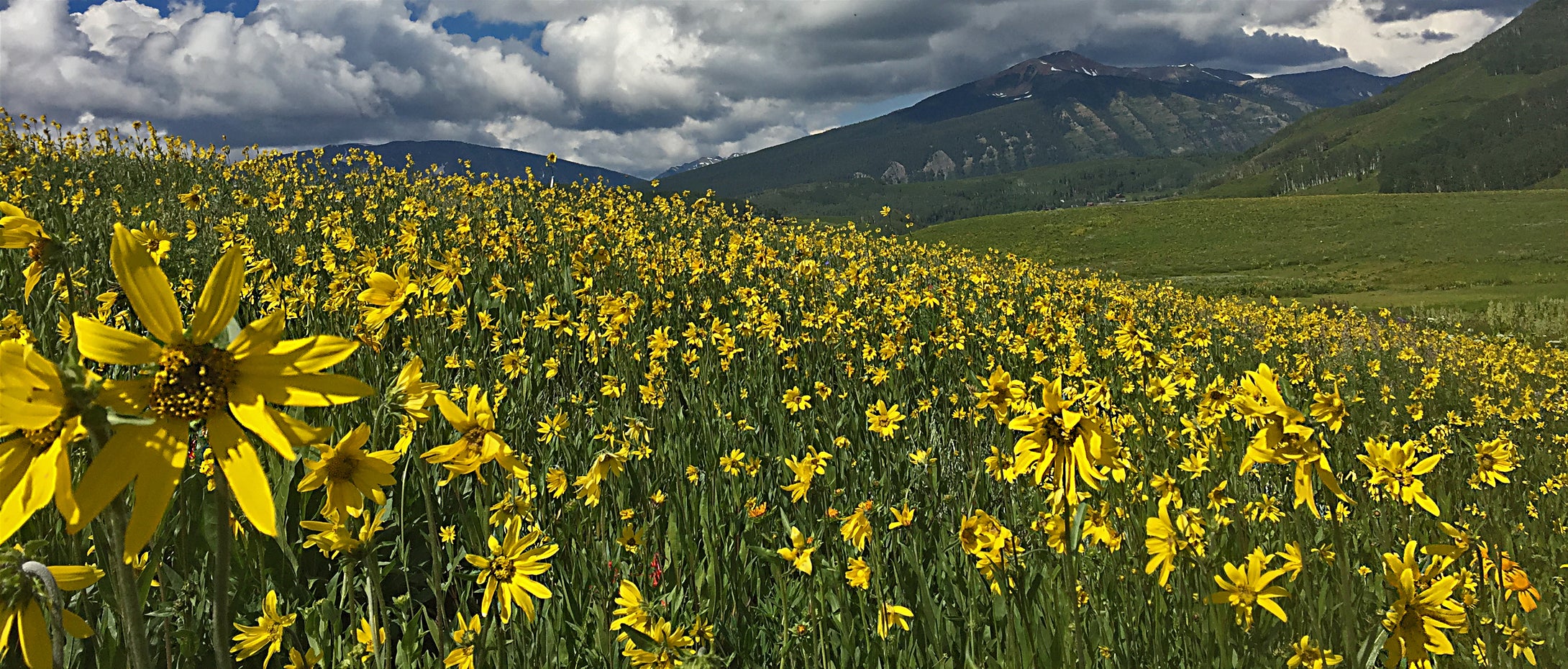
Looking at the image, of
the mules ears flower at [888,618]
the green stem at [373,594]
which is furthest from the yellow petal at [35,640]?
the mules ears flower at [888,618]

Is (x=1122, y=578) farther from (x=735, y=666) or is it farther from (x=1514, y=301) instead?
(x=1514, y=301)

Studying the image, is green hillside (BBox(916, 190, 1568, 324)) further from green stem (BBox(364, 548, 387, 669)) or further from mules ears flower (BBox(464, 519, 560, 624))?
green stem (BBox(364, 548, 387, 669))

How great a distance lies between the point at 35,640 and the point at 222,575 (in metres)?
0.22

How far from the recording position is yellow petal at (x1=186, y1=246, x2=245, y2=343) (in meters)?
0.99

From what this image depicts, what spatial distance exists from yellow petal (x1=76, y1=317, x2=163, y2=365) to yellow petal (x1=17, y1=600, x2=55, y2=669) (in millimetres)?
350

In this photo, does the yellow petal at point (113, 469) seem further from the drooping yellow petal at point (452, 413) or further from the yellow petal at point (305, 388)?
the drooping yellow petal at point (452, 413)

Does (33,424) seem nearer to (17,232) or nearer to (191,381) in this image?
(191,381)

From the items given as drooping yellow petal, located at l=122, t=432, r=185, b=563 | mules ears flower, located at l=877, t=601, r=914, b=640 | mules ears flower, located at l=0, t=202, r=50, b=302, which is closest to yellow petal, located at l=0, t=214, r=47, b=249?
mules ears flower, located at l=0, t=202, r=50, b=302

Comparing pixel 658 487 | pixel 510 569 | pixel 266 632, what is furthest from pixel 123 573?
pixel 658 487

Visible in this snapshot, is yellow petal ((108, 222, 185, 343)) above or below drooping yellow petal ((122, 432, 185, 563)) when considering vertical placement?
above

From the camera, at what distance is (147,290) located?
991 millimetres

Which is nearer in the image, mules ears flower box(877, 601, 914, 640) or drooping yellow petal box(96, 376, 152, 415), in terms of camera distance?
drooping yellow petal box(96, 376, 152, 415)

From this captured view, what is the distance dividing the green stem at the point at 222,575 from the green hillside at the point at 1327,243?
36.0 m

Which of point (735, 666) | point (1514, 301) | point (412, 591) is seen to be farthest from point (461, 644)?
point (1514, 301)
